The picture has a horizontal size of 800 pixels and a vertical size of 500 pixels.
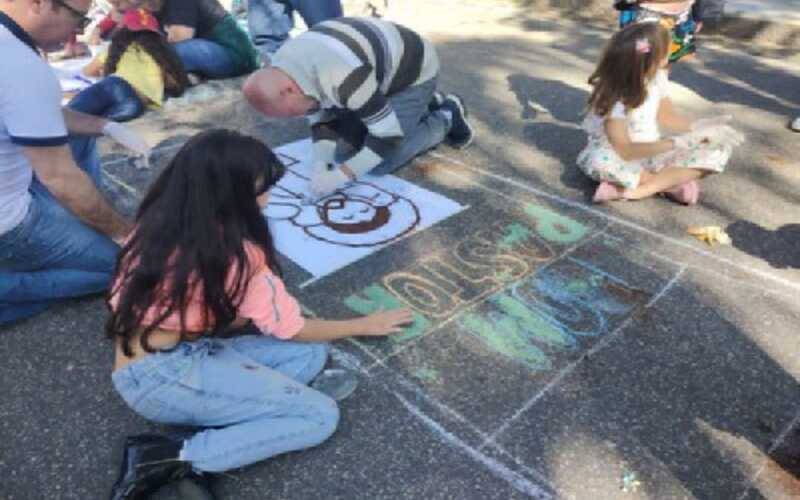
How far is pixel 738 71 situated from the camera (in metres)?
5.46

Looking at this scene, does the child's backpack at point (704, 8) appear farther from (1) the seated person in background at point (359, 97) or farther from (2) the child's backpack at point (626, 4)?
(1) the seated person in background at point (359, 97)

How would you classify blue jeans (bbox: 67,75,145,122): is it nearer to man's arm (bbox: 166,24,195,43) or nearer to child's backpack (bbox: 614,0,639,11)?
man's arm (bbox: 166,24,195,43)

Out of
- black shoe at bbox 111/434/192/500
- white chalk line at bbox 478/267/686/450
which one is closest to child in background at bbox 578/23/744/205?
white chalk line at bbox 478/267/686/450

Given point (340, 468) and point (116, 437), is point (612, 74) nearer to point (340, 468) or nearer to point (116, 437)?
point (340, 468)

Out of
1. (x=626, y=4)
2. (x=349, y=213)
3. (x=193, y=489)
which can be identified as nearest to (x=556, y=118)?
(x=626, y=4)

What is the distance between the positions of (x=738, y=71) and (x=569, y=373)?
14.5 feet

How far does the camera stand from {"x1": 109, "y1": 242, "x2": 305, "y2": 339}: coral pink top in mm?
1692

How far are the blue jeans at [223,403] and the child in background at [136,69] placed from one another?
2887 millimetres

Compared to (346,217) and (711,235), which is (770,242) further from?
Answer: (346,217)

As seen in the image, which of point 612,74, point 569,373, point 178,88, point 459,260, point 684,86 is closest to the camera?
point 569,373

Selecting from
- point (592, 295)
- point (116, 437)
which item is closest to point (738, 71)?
point (592, 295)

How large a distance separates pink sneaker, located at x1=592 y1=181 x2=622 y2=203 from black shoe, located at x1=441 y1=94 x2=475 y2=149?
3.08 ft

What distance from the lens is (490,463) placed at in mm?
1832

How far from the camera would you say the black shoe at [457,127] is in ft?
12.6
